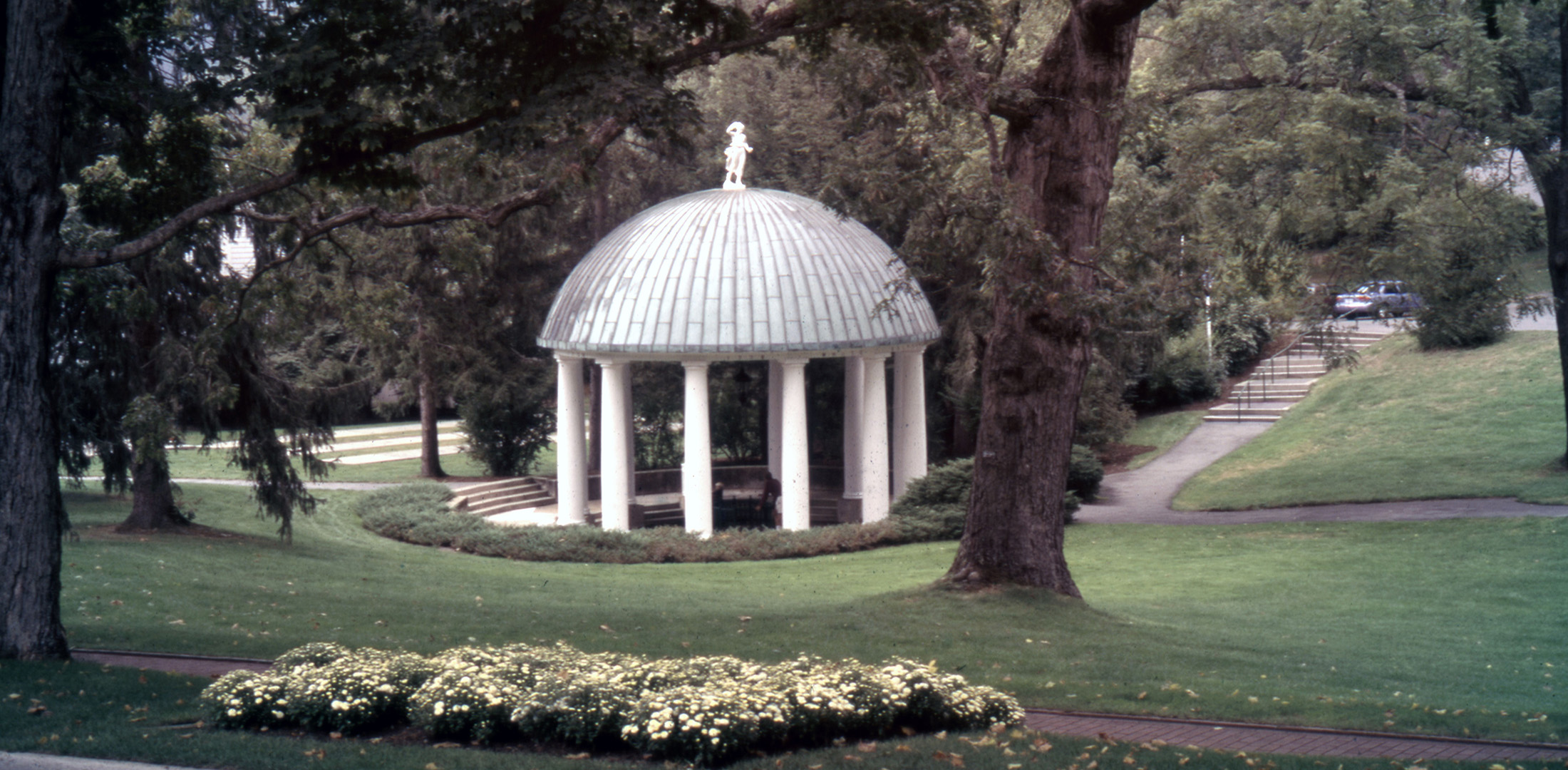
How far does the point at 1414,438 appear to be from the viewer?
2955cm

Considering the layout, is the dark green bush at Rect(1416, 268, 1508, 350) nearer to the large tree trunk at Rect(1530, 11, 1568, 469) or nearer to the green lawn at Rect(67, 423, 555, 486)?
the large tree trunk at Rect(1530, 11, 1568, 469)

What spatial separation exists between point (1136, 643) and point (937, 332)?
13684 mm

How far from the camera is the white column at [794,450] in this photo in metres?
23.2

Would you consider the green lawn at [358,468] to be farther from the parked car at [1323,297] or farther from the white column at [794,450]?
the parked car at [1323,297]

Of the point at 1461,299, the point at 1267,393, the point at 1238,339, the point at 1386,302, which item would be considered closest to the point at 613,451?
the point at 1386,302

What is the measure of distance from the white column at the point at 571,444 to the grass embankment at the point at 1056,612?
312 cm

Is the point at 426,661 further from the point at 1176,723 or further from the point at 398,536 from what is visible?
the point at 398,536

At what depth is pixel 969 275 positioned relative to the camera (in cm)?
2994

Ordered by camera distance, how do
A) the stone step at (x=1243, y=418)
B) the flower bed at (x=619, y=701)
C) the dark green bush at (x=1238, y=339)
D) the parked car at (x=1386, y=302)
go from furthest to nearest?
the dark green bush at (x=1238, y=339) → the stone step at (x=1243, y=418) → the parked car at (x=1386, y=302) → the flower bed at (x=619, y=701)

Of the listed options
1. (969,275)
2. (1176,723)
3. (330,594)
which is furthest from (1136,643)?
(969,275)

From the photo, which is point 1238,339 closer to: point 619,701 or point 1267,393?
point 1267,393

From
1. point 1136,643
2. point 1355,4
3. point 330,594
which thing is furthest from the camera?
point 1355,4

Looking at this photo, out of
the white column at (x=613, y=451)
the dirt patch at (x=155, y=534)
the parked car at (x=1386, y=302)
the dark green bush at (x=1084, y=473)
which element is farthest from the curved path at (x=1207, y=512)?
the dirt patch at (x=155, y=534)

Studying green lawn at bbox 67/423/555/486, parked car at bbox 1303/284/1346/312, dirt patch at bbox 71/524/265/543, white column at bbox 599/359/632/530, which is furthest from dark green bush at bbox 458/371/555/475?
parked car at bbox 1303/284/1346/312
